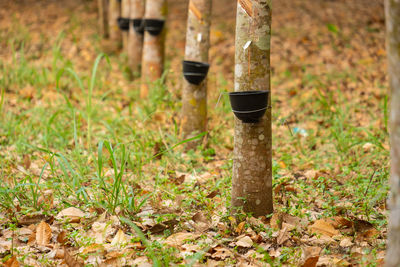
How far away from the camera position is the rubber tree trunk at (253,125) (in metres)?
2.28

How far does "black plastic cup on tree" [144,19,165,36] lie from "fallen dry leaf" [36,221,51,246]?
320 centimetres

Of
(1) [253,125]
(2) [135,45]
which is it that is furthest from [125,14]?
(1) [253,125]

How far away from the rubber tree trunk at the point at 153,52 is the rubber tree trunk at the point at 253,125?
9.27ft

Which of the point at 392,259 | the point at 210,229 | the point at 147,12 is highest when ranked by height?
the point at 147,12

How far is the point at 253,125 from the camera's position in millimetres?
2355

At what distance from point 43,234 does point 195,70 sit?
195 cm

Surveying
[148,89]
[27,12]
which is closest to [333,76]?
[148,89]

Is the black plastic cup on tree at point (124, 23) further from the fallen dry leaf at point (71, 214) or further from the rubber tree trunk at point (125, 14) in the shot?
the fallen dry leaf at point (71, 214)

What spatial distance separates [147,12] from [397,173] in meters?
4.19

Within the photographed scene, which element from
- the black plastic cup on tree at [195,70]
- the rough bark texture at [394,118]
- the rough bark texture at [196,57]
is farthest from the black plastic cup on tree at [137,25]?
the rough bark texture at [394,118]

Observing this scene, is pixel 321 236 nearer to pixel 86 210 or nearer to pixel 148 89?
pixel 86 210

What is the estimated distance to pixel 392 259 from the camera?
1419 millimetres

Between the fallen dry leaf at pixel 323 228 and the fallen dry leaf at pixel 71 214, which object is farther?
the fallen dry leaf at pixel 71 214

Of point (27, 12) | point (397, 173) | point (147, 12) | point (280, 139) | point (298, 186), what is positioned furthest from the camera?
point (27, 12)
